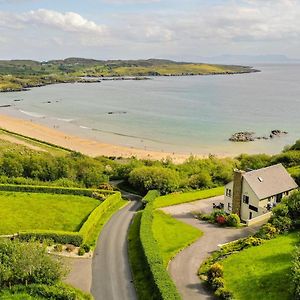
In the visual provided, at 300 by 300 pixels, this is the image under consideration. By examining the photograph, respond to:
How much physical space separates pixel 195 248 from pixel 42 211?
18.7 m

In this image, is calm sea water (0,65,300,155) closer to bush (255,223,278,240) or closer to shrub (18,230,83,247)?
bush (255,223,278,240)

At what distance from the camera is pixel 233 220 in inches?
1753

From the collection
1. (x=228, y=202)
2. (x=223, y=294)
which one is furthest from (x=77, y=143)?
(x=223, y=294)

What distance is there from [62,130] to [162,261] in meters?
86.0

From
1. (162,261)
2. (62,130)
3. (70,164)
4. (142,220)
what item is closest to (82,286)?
(162,261)

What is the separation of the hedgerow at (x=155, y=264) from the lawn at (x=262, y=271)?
14.6 ft

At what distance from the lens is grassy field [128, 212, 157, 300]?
3123 cm

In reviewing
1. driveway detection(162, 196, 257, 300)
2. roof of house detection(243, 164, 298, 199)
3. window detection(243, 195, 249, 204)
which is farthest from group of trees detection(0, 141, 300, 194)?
window detection(243, 195, 249, 204)

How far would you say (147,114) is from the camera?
458 feet

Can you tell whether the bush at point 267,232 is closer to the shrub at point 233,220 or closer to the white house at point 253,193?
the shrub at point 233,220

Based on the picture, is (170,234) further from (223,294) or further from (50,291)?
(50,291)

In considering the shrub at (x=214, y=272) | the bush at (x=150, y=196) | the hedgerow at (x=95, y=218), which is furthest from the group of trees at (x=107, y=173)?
the shrub at (x=214, y=272)

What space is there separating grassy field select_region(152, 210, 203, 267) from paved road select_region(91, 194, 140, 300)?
10.2 feet

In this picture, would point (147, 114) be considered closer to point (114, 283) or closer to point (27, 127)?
point (27, 127)
